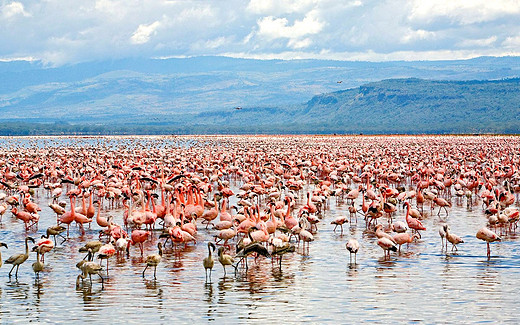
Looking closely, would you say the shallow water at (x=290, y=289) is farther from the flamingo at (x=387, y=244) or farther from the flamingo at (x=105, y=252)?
the flamingo at (x=105, y=252)

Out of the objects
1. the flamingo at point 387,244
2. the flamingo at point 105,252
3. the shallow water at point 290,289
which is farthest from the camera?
the flamingo at point 387,244

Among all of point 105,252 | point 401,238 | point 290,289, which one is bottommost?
point 290,289

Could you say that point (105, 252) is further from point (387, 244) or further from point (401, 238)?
point (401, 238)

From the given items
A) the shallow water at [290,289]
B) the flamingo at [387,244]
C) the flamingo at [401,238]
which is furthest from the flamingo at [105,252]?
the flamingo at [401,238]

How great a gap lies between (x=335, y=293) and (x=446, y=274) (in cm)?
248

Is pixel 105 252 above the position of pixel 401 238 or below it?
above

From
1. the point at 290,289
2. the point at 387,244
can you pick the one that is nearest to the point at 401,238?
the point at 387,244

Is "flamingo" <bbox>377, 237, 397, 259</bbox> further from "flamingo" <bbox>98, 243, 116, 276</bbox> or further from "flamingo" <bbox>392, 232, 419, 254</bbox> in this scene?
"flamingo" <bbox>98, 243, 116, 276</bbox>

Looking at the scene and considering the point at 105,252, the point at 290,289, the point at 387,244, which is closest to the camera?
the point at 290,289

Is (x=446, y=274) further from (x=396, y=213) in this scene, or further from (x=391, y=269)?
(x=396, y=213)

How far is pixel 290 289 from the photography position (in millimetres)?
12289

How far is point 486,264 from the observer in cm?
1401

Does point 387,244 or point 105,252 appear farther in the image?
point 387,244

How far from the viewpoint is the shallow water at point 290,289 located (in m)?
10.8
